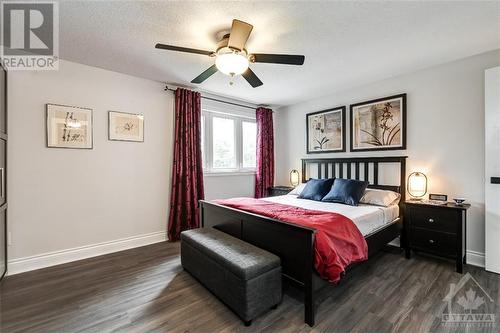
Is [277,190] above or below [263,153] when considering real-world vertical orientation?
below

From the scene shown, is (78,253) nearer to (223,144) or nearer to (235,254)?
(235,254)

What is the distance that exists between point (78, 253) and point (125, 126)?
180 cm

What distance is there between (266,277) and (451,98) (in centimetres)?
324

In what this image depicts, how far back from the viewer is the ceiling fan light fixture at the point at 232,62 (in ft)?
6.74

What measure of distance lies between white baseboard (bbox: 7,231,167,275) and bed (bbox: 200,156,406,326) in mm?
1051

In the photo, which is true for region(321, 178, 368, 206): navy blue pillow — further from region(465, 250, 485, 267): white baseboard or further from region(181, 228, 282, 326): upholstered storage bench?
region(181, 228, 282, 326): upholstered storage bench

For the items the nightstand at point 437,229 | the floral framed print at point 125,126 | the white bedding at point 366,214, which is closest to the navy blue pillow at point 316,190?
the white bedding at point 366,214

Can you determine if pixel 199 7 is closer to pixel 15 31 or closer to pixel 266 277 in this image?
pixel 15 31

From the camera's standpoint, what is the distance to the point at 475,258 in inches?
111

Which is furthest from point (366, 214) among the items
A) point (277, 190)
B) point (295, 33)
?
point (277, 190)

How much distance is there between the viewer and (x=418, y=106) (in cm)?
328

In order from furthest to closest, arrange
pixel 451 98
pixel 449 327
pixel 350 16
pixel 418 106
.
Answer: pixel 418 106 → pixel 451 98 → pixel 350 16 → pixel 449 327

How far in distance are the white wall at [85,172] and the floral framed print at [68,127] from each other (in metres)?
0.07

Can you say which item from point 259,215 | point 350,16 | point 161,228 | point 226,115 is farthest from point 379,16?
point 161,228
